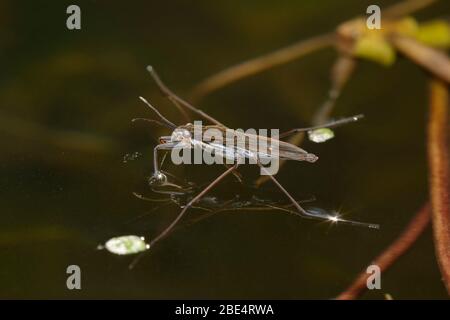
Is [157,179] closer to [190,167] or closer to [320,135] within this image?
[190,167]

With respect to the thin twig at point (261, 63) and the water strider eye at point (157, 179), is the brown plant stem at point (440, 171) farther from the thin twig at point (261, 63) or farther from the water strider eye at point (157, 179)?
the water strider eye at point (157, 179)

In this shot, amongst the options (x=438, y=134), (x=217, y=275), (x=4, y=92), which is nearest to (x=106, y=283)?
(x=217, y=275)

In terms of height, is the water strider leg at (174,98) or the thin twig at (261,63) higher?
the thin twig at (261,63)

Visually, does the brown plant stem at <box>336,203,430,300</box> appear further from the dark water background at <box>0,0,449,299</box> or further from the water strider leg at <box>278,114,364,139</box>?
the water strider leg at <box>278,114,364,139</box>

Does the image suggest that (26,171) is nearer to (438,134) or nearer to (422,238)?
(422,238)

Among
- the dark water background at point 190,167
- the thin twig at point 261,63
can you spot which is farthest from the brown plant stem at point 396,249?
the thin twig at point 261,63

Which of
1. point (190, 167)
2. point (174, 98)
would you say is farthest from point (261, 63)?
point (190, 167)
